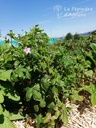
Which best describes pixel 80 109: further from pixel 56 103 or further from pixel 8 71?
pixel 8 71

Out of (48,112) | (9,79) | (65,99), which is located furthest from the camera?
(65,99)

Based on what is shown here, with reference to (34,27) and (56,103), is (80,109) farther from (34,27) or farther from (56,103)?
(34,27)

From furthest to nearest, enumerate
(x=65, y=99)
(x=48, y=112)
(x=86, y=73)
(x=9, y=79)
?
(x=86, y=73)
(x=65, y=99)
(x=48, y=112)
(x=9, y=79)

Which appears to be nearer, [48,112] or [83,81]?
A: [48,112]

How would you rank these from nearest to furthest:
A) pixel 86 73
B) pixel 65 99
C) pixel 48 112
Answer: pixel 48 112 < pixel 65 99 < pixel 86 73

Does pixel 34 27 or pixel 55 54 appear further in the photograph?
pixel 34 27

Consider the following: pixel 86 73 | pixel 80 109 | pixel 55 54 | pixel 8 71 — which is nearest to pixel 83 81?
pixel 86 73

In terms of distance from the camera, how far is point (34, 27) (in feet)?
9.89

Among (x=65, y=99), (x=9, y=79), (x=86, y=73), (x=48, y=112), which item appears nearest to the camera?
(x=9, y=79)

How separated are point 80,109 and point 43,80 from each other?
0.64 metres

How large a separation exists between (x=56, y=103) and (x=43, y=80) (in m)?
0.28

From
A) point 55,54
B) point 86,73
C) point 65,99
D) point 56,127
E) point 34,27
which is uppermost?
point 34,27

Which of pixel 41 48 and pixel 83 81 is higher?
pixel 41 48

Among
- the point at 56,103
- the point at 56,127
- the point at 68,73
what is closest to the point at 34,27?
the point at 68,73
